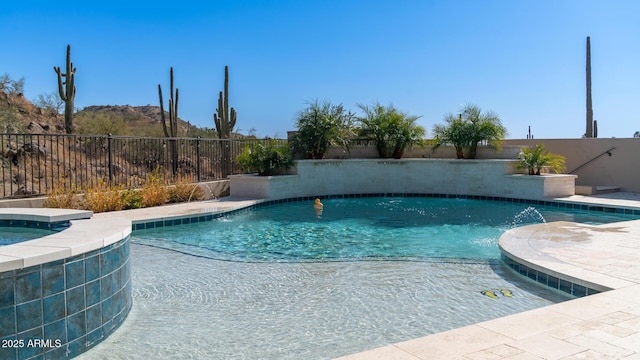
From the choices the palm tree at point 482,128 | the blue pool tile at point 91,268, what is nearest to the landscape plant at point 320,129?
the palm tree at point 482,128

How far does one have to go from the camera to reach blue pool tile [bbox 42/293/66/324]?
296cm

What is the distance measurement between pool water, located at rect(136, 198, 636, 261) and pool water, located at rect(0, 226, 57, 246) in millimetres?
2220

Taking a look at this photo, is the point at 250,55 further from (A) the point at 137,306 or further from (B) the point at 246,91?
(A) the point at 137,306

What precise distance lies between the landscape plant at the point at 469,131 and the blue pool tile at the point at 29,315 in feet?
41.3

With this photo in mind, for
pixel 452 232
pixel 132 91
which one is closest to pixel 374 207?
pixel 452 232

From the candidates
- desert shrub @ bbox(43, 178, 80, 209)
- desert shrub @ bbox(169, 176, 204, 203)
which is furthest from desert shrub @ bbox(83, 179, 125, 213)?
desert shrub @ bbox(169, 176, 204, 203)

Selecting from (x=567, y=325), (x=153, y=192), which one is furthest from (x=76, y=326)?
(x=153, y=192)

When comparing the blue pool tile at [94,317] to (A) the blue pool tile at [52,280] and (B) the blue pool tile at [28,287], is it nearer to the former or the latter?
(A) the blue pool tile at [52,280]

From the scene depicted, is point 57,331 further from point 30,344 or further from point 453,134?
point 453,134

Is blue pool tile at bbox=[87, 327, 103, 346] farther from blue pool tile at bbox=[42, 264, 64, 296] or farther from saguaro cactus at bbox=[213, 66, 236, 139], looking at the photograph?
saguaro cactus at bbox=[213, 66, 236, 139]

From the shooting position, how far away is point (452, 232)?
7988 mm

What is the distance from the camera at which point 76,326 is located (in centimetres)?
318

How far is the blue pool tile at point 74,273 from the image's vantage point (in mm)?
3111

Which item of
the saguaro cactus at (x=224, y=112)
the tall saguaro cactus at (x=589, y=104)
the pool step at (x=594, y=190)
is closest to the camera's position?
the pool step at (x=594, y=190)
